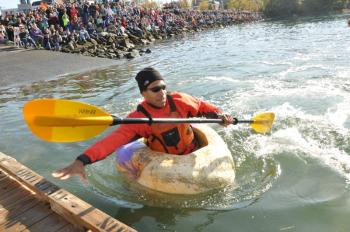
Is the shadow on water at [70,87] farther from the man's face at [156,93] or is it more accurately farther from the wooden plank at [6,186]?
the man's face at [156,93]

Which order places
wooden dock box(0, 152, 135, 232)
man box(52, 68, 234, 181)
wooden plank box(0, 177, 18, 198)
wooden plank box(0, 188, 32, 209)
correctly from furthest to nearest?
1. wooden plank box(0, 177, 18, 198)
2. wooden plank box(0, 188, 32, 209)
3. man box(52, 68, 234, 181)
4. wooden dock box(0, 152, 135, 232)

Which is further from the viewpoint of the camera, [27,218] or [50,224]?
[27,218]

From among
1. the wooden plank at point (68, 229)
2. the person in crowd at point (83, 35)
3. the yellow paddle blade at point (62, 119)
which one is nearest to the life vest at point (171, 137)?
the yellow paddle blade at point (62, 119)

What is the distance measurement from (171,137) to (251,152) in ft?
6.00

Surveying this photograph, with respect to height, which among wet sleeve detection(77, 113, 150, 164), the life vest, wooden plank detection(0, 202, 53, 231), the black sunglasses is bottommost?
wooden plank detection(0, 202, 53, 231)

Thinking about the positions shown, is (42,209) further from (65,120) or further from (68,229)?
(65,120)

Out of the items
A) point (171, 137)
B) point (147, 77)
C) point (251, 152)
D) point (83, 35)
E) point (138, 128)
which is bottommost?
point (251, 152)

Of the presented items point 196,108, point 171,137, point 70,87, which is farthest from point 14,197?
point 70,87

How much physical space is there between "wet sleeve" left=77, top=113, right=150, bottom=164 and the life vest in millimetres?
149

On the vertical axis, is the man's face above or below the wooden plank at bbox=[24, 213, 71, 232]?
above

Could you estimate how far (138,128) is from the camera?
4.36 m

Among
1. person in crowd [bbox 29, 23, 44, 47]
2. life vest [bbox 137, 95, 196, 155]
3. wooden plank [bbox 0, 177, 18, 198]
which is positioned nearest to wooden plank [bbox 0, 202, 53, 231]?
wooden plank [bbox 0, 177, 18, 198]

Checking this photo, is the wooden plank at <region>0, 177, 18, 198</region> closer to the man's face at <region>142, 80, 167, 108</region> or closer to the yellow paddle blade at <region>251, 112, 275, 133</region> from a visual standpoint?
the man's face at <region>142, 80, 167, 108</region>

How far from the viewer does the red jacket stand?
12.6 ft
